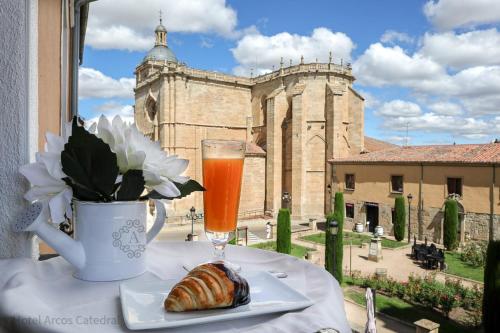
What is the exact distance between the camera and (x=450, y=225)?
13.2 metres

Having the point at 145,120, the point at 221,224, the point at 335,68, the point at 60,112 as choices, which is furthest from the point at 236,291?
the point at 145,120

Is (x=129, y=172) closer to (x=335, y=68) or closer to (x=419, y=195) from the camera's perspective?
(x=419, y=195)

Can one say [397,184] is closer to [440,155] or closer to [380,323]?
[440,155]

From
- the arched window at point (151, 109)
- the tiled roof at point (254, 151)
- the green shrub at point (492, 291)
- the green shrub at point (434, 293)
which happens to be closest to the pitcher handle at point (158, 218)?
the green shrub at point (492, 291)

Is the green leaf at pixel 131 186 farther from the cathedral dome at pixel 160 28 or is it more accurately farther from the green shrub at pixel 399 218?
the cathedral dome at pixel 160 28

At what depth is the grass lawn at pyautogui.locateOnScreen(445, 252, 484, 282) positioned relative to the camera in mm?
9937

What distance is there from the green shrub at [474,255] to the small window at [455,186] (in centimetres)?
240

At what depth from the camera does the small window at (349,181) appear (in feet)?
59.2

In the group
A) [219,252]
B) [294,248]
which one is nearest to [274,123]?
[294,248]

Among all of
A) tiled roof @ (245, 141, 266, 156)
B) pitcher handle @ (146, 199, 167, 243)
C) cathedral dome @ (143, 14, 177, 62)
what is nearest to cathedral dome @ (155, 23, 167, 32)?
cathedral dome @ (143, 14, 177, 62)

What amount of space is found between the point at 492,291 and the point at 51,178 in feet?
24.3

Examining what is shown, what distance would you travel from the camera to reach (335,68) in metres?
21.7

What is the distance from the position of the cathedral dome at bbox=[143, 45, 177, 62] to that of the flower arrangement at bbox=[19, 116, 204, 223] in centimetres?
2764

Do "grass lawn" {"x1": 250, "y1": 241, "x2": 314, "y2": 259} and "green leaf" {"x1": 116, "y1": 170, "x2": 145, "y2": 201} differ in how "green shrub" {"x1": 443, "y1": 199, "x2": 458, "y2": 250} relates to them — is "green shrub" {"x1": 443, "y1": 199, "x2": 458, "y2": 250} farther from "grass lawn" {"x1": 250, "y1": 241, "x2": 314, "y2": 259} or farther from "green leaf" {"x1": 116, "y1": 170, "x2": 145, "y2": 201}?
"green leaf" {"x1": 116, "y1": 170, "x2": 145, "y2": 201}
